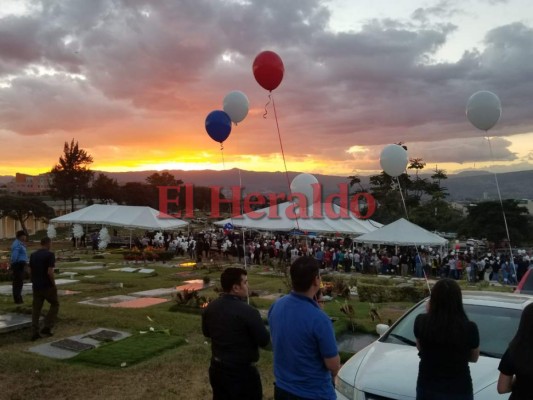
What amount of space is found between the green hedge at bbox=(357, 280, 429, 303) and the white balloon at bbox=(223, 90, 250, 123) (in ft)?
19.2

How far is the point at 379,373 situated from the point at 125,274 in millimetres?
14265

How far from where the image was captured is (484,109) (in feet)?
31.9

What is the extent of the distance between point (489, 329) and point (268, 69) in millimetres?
7318

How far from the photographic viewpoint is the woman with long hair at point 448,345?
2.85 m

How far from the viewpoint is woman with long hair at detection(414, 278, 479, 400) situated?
285 centimetres

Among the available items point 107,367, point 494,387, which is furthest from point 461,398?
point 107,367

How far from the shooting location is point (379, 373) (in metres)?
3.77

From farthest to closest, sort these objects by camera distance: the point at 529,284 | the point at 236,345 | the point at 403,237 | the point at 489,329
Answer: the point at 403,237, the point at 529,284, the point at 489,329, the point at 236,345

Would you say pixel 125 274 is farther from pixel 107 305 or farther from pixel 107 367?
pixel 107 367

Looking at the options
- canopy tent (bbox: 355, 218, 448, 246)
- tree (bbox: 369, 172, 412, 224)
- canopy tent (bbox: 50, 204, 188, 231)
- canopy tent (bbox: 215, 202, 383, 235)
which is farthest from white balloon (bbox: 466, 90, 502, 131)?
tree (bbox: 369, 172, 412, 224)

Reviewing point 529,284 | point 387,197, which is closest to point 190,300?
point 529,284

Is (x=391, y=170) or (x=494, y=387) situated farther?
Answer: (x=391, y=170)

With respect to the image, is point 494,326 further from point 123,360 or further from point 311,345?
point 123,360

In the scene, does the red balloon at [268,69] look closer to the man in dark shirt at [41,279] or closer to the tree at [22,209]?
the man in dark shirt at [41,279]
